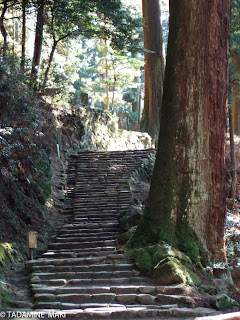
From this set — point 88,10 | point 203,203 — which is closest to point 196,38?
point 203,203

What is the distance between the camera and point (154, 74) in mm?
21125

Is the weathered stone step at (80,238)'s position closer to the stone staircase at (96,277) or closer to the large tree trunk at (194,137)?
the stone staircase at (96,277)

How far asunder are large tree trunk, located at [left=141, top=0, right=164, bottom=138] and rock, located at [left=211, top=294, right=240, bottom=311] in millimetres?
15232

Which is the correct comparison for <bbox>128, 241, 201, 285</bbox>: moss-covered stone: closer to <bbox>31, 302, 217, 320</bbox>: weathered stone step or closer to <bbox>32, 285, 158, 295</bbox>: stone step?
<bbox>32, 285, 158, 295</bbox>: stone step

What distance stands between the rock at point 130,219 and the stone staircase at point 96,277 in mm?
319

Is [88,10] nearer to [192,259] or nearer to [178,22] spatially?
[178,22]

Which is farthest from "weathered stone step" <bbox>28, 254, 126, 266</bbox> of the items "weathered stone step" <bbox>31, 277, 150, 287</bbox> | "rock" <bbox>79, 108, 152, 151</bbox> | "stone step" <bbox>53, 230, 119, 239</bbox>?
"rock" <bbox>79, 108, 152, 151</bbox>

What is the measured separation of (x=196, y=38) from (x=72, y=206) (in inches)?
256

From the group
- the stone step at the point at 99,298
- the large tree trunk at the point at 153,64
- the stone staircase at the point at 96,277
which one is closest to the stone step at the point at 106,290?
the stone staircase at the point at 96,277

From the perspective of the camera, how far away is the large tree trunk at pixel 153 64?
68.6 ft

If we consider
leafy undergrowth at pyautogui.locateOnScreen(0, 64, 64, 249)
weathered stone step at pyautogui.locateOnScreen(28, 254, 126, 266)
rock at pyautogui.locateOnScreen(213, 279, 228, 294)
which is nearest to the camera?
rock at pyautogui.locateOnScreen(213, 279, 228, 294)

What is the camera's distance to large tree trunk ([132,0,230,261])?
7.80 m

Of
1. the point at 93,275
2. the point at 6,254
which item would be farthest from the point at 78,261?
the point at 6,254

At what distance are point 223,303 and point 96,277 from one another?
2.15 meters
